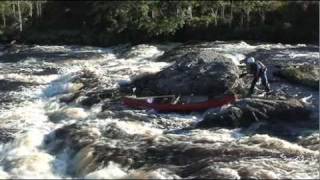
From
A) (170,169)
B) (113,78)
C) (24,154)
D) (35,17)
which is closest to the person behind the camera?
(170,169)

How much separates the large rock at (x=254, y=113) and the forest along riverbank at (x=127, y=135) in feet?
0.65

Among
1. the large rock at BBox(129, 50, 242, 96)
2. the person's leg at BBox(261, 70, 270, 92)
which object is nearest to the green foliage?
the large rock at BBox(129, 50, 242, 96)

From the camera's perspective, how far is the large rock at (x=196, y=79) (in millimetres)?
25500

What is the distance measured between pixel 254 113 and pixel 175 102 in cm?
344

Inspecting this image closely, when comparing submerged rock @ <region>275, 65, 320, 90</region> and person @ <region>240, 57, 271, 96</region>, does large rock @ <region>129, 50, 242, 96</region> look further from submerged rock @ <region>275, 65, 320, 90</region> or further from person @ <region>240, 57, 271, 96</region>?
submerged rock @ <region>275, 65, 320, 90</region>

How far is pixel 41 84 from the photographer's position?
98.9 ft

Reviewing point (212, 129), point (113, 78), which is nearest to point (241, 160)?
point (212, 129)

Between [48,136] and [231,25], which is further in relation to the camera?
[231,25]

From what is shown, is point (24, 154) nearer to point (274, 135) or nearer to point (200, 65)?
point (274, 135)

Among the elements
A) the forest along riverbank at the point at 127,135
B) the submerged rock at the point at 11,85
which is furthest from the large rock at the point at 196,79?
the submerged rock at the point at 11,85

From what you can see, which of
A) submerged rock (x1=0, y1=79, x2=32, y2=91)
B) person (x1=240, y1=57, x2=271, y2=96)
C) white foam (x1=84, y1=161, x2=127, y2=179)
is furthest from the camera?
submerged rock (x1=0, y1=79, x2=32, y2=91)

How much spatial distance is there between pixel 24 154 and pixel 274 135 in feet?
26.1

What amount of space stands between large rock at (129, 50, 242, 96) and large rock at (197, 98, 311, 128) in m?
2.23

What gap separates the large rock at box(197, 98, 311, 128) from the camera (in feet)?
72.9
